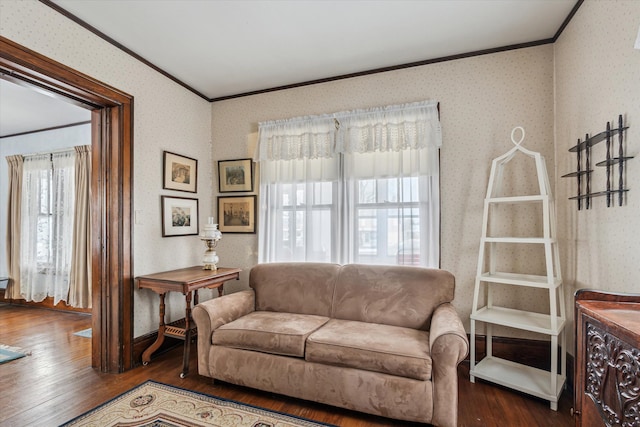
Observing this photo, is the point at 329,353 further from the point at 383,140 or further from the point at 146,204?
the point at 146,204

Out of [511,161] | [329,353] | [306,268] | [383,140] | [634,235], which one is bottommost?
[329,353]

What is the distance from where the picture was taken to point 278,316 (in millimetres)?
2508

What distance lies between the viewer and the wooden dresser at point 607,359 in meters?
0.87

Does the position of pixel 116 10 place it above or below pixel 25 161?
above

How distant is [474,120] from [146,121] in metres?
2.91

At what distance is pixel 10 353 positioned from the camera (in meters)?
2.86

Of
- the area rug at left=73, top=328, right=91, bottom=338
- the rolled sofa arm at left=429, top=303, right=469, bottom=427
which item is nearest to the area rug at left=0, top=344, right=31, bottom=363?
the area rug at left=73, top=328, right=91, bottom=338

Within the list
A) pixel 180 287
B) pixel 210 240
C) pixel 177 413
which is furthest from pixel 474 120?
pixel 177 413

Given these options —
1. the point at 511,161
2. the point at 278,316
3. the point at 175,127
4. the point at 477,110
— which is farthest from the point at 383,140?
the point at 175,127

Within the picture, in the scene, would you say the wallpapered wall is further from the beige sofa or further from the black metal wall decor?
the black metal wall decor

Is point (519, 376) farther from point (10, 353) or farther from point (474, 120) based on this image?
point (10, 353)

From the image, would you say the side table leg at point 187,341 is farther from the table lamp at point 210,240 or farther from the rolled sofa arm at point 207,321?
the table lamp at point 210,240

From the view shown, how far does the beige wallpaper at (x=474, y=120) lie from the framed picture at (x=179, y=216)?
1.96 metres

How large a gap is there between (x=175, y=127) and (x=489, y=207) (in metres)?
3.03
